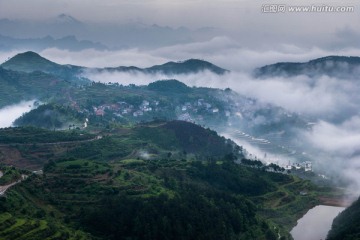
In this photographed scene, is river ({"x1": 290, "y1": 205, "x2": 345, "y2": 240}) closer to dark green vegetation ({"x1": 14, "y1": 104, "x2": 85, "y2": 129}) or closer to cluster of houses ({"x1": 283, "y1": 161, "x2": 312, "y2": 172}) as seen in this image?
cluster of houses ({"x1": 283, "y1": 161, "x2": 312, "y2": 172})

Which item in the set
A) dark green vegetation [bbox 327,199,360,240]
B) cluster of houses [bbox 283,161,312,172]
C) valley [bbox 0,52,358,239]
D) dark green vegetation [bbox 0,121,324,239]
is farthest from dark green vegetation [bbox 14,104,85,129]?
dark green vegetation [bbox 327,199,360,240]

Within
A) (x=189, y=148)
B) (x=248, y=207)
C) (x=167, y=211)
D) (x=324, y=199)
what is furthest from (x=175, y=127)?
(x=167, y=211)

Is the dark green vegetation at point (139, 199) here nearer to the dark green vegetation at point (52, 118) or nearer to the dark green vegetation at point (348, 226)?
the dark green vegetation at point (348, 226)

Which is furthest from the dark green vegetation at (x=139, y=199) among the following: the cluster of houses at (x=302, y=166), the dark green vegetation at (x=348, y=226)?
the cluster of houses at (x=302, y=166)

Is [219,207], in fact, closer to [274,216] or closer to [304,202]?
[274,216]

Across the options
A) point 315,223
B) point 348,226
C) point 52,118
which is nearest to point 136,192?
point 348,226

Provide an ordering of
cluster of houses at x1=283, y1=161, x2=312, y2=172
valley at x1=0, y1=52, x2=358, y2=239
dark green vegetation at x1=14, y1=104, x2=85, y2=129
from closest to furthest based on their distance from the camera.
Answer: valley at x1=0, y1=52, x2=358, y2=239 < cluster of houses at x1=283, y1=161, x2=312, y2=172 < dark green vegetation at x1=14, y1=104, x2=85, y2=129

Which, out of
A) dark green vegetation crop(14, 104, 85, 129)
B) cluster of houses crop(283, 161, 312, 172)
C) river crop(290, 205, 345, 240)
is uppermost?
dark green vegetation crop(14, 104, 85, 129)
